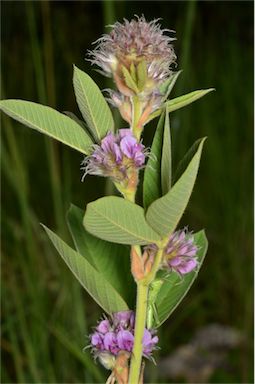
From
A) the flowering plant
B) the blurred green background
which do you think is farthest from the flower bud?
the blurred green background

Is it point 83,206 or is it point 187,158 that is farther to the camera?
point 83,206

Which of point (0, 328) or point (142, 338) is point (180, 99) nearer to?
point (142, 338)

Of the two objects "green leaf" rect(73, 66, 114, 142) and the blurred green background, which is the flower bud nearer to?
"green leaf" rect(73, 66, 114, 142)

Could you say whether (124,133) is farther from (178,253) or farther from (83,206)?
(83,206)

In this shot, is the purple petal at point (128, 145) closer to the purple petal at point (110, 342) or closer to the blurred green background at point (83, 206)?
the purple petal at point (110, 342)

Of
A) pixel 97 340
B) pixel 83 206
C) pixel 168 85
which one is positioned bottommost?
pixel 83 206

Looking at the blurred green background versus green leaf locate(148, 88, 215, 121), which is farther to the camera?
the blurred green background

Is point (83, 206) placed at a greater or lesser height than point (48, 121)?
lesser

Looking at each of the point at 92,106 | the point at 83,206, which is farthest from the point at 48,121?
the point at 83,206
